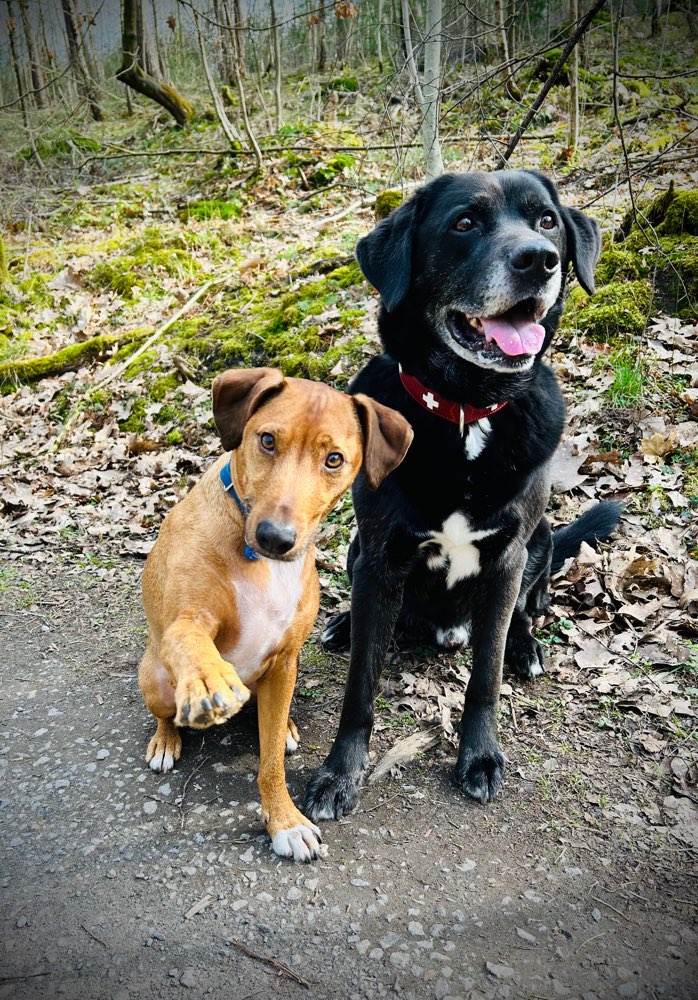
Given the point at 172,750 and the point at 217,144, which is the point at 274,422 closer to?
the point at 172,750

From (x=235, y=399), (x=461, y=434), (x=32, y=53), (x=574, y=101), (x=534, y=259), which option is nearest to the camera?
(x=534, y=259)

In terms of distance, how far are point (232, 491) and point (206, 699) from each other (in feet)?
3.31

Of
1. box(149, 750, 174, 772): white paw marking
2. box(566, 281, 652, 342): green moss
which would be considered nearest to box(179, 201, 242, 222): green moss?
box(566, 281, 652, 342): green moss

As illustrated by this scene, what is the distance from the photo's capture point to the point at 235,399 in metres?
2.91

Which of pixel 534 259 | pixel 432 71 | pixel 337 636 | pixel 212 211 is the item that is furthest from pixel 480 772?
pixel 212 211

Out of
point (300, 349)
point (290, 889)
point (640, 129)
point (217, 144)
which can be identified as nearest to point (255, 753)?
point (290, 889)

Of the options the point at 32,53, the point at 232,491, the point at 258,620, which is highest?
the point at 32,53

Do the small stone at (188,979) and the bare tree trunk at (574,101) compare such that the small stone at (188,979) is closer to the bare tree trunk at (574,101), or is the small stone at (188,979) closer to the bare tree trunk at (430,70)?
the bare tree trunk at (430,70)

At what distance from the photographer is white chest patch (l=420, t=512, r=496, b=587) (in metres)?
3.12

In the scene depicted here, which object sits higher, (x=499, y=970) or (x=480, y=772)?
(x=499, y=970)

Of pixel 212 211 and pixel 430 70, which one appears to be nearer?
pixel 430 70

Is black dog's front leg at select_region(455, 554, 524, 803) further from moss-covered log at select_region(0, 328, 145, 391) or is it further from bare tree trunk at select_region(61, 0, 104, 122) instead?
bare tree trunk at select_region(61, 0, 104, 122)

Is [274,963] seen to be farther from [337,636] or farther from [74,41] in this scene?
[74,41]

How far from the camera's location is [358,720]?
3.21 m
